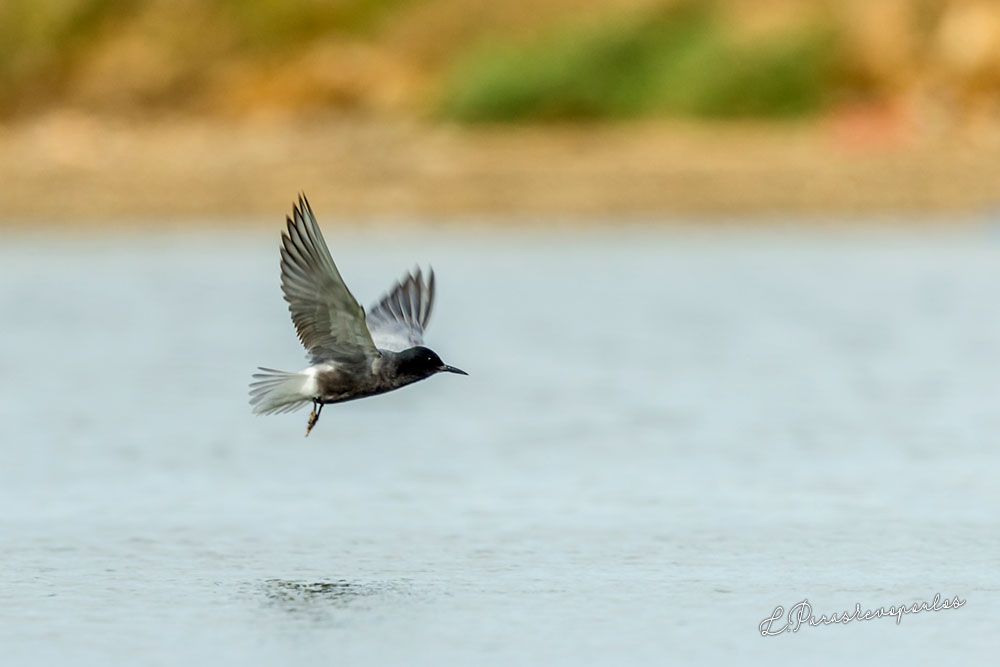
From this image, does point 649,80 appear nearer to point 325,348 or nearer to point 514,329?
point 514,329

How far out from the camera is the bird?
7074 millimetres

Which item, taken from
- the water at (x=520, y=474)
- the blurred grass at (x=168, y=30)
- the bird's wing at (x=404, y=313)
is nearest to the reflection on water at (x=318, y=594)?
the water at (x=520, y=474)

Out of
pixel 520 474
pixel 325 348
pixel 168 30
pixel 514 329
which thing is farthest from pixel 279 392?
pixel 168 30

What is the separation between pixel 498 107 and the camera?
61.1ft

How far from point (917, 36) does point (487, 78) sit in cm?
471

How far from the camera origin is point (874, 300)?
44.8 ft

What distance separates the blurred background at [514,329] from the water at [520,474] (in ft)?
0.09

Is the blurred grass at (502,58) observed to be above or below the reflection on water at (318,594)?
above

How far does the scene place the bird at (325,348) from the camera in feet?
23.2

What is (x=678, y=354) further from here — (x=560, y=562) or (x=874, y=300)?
(x=560, y=562)

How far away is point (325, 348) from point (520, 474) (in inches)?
55.9

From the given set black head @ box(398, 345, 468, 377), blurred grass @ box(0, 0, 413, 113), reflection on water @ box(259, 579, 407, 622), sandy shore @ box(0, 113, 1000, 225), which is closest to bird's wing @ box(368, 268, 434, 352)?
black head @ box(398, 345, 468, 377)

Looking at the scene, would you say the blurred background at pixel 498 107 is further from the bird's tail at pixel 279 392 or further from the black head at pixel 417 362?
the black head at pixel 417 362

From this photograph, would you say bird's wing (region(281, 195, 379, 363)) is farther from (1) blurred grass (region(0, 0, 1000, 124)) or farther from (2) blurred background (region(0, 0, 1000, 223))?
(1) blurred grass (region(0, 0, 1000, 124))
